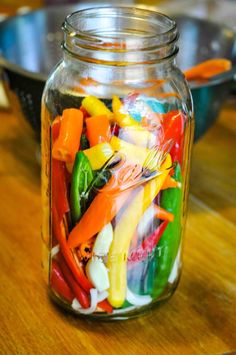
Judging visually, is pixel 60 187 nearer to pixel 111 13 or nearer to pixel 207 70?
pixel 111 13

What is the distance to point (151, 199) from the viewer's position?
61cm

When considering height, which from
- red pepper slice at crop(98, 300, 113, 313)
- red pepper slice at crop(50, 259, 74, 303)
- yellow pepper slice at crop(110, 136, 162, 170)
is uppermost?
yellow pepper slice at crop(110, 136, 162, 170)

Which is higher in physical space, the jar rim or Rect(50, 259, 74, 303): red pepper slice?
the jar rim

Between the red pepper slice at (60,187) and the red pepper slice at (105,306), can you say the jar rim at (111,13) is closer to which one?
the red pepper slice at (60,187)

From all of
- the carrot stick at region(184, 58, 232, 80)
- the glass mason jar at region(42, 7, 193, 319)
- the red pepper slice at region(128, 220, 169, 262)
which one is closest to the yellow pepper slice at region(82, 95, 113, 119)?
the glass mason jar at region(42, 7, 193, 319)

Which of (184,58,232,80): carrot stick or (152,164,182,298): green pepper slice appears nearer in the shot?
(152,164,182,298): green pepper slice

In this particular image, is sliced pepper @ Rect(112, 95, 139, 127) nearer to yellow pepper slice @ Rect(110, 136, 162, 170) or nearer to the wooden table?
yellow pepper slice @ Rect(110, 136, 162, 170)

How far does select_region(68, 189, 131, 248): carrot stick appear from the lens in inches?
23.4

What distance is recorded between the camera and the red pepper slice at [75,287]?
0.63 meters

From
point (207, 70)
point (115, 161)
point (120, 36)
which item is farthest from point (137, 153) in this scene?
point (207, 70)

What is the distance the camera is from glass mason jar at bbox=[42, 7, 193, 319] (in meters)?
0.59

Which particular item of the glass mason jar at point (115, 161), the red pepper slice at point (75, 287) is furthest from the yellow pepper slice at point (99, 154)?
the red pepper slice at point (75, 287)

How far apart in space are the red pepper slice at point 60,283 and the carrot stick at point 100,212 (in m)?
0.06

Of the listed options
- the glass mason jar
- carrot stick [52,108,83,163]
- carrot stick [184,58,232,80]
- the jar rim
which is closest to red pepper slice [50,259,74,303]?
the glass mason jar
